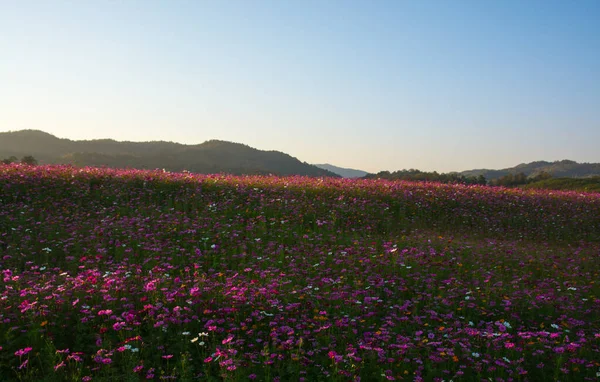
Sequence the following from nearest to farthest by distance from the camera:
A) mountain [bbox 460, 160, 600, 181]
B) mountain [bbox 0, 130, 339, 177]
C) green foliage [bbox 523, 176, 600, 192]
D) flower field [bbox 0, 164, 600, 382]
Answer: flower field [bbox 0, 164, 600, 382]
green foliage [bbox 523, 176, 600, 192]
mountain [bbox 0, 130, 339, 177]
mountain [bbox 460, 160, 600, 181]

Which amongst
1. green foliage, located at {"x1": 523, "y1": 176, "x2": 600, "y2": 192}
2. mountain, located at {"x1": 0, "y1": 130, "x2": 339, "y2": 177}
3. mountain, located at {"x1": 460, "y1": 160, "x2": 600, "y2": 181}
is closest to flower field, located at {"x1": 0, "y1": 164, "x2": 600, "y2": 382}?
green foliage, located at {"x1": 523, "y1": 176, "x2": 600, "y2": 192}

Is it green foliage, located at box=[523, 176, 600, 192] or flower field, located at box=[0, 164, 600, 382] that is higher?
green foliage, located at box=[523, 176, 600, 192]

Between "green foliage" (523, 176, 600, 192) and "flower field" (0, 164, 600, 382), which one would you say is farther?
"green foliage" (523, 176, 600, 192)

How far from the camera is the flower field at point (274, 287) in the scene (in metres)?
5.14

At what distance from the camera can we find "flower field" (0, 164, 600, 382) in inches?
203

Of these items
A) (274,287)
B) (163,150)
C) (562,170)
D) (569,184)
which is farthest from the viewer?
(562,170)

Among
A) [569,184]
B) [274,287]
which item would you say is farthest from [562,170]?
[274,287]

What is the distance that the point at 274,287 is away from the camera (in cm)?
715

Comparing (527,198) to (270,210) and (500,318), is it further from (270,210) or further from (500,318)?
(500,318)

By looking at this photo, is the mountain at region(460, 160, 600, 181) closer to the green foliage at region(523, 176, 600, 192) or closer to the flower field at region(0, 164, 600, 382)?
the green foliage at region(523, 176, 600, 192)

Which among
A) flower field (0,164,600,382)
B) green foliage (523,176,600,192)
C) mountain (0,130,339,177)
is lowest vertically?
flower field (0,164,600,382)

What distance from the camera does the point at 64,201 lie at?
556 inches

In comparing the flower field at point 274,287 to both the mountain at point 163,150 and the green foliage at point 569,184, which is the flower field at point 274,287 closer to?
the green foliage at point 569,184

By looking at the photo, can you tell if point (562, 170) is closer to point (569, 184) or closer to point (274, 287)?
point (569, 184)
